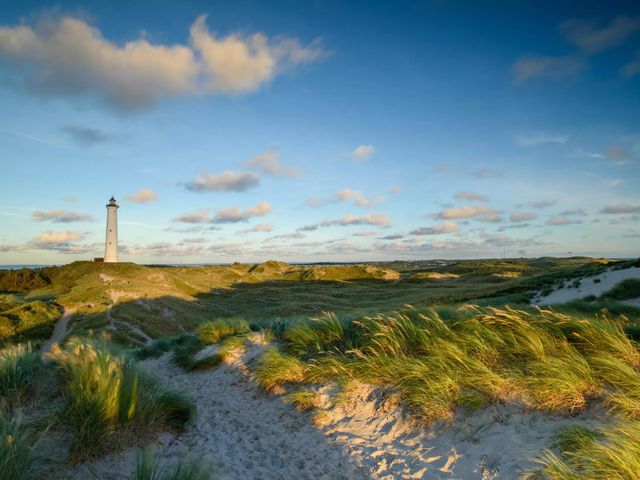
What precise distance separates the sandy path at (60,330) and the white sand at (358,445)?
19.5 meters

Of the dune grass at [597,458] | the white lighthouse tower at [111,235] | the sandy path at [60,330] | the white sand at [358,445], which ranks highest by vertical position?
the white lighthouse tower at [111,235]

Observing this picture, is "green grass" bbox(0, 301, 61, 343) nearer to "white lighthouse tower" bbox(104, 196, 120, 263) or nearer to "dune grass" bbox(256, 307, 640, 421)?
"dune grass" bbox(256, 307, 640, 421)

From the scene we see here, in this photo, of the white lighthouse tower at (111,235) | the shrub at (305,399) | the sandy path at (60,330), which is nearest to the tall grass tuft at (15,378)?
the shrub at (305,399)

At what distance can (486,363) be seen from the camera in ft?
22.5

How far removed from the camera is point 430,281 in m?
71.0

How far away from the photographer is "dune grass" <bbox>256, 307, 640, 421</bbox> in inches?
215

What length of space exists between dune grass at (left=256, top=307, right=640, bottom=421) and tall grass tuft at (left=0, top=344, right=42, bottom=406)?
4398 millimetres

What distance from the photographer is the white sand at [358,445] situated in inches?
190

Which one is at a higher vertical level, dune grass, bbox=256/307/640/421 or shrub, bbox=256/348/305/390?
dune grass, bbox=256/307/640/421

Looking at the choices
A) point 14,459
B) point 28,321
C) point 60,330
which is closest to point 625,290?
point 14,459

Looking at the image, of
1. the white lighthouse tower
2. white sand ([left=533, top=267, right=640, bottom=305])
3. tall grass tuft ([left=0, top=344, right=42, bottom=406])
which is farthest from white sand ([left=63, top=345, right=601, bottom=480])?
the white lighthouse tower

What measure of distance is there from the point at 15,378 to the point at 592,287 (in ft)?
119

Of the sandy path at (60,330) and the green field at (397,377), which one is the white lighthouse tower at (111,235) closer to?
the sandy path at (60,330)

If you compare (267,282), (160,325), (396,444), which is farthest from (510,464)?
(267,282)
